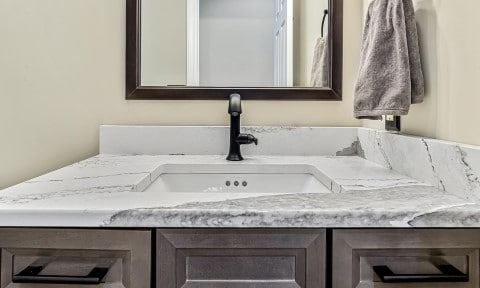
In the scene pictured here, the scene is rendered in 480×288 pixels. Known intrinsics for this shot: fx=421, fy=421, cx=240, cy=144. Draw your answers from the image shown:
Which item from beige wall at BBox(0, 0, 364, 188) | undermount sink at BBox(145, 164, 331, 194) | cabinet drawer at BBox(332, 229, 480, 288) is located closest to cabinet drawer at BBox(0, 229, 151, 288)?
cabinet drawer at BBox(332, 229, 480, 288)

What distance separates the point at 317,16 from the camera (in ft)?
4.97

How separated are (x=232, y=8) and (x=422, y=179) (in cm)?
85

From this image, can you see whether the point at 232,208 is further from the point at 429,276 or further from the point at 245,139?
the point at 245,139

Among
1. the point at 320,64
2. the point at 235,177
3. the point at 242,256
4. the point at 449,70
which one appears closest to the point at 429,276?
the point at 242,256

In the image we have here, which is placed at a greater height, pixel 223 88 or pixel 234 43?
pixel 234 43

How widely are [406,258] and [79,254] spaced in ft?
1.83

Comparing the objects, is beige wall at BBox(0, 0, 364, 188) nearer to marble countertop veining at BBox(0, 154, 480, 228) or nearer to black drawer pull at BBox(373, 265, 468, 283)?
marble countertop veining at BBox(0, 154, 480, 228)

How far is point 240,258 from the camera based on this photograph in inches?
28.3

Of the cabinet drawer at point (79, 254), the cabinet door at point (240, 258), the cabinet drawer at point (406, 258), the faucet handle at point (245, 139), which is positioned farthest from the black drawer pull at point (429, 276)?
the faucet handle at point (245, 139)

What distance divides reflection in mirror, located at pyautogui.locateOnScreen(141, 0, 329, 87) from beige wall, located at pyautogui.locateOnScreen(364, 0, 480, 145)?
46 cm

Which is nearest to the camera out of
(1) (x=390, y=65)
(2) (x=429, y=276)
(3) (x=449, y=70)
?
(2) (x=429, y=276)

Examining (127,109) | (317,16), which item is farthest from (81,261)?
(317,16)

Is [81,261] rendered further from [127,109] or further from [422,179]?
[127,109]

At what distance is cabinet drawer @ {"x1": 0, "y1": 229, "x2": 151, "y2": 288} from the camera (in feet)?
2.33
